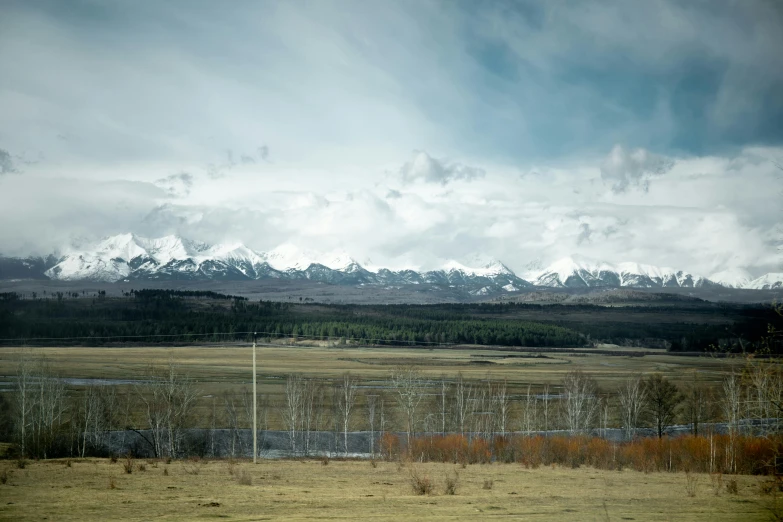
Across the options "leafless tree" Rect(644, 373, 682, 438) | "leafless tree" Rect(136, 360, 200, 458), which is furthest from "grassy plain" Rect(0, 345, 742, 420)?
"leafless tree" Rect(644, 373, 682, 438)

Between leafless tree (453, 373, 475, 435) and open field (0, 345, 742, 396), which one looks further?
open field (0, 345, 742, 396)

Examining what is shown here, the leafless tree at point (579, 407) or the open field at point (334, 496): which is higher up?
the open field at point (334, 496)

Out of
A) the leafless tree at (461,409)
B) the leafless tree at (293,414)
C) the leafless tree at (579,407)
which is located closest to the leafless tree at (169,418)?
the leafless tree at (293,414)

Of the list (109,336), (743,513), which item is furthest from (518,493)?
(109,336)

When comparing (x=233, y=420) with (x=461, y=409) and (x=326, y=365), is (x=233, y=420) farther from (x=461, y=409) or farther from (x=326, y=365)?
(x=326, y=365)

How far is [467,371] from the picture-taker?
456 feet

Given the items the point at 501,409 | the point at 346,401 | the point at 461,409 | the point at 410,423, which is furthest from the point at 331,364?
the point at 410,423

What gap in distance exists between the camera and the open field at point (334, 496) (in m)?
23.2

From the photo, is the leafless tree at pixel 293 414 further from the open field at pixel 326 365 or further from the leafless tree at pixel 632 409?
the leafless tree at pixel 632 409

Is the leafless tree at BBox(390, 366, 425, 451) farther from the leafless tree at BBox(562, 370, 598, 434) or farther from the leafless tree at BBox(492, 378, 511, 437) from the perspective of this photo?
the leafless tree at BBox(562, 370, 598, 434)

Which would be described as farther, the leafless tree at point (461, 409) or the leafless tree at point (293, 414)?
the leafless tree at point (461, 409)

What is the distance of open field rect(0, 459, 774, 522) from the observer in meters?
23.2

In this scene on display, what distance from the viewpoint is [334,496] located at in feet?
92.3

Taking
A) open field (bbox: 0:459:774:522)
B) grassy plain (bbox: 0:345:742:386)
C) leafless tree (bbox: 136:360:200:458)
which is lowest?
grassy plain (bbox: 0:345:742:386)
